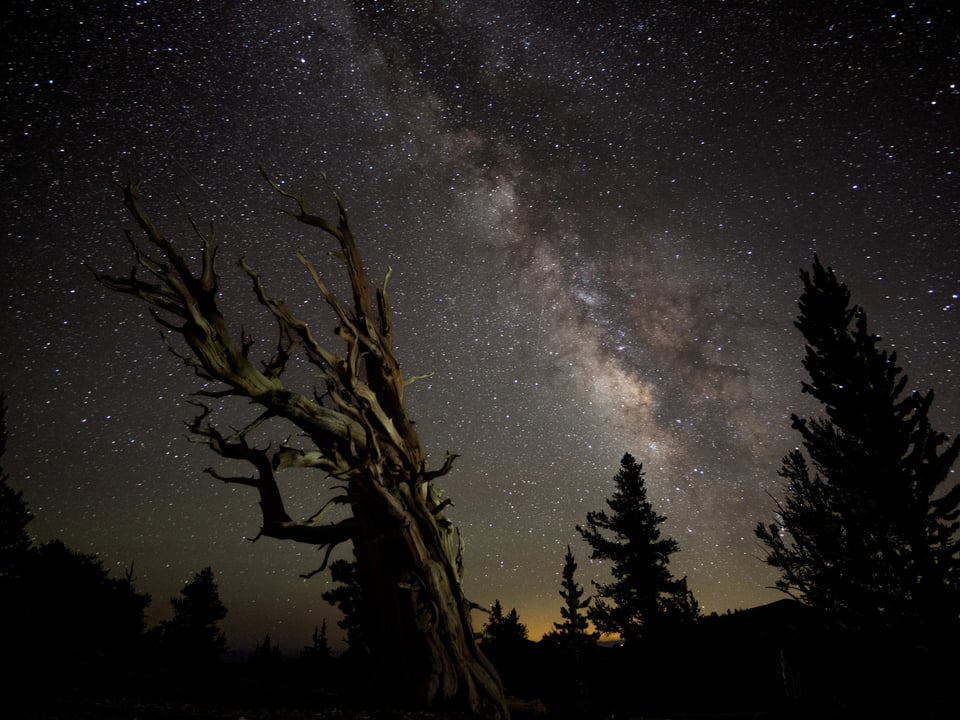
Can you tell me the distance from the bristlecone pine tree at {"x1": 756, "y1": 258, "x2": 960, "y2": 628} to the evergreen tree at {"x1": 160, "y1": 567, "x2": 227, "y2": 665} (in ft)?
146

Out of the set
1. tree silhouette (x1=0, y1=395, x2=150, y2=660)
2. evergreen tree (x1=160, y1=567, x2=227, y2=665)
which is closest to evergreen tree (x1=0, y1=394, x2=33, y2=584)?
tree silhouette (x1=0, y1=395, x2=150, y2=660)

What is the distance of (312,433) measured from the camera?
6965mm

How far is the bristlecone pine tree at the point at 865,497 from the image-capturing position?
1095cm

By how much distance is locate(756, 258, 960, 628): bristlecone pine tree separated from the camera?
35.9 ft

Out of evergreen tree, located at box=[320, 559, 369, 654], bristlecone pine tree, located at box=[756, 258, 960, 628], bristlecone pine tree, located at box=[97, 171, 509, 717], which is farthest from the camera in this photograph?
evergreen tree, located at box=[320, 559, 369, 654]

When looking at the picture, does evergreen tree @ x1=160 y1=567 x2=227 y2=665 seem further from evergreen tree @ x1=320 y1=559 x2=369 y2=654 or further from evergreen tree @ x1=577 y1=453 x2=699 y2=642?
evergreen tree @ x1=577 y1=453 x2=699 y2=642

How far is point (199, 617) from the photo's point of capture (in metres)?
41.6

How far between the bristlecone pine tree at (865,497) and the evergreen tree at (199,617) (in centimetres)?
4445

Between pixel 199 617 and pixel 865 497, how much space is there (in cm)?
4969

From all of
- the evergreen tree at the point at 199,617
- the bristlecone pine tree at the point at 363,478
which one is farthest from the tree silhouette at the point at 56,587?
the bristlecone pine tree at the point at 363,478

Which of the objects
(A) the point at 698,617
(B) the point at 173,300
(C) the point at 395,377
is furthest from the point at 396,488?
(A) the point at 698,617

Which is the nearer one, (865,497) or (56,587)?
(865,497)

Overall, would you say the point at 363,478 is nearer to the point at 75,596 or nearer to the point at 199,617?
the point at 75,596

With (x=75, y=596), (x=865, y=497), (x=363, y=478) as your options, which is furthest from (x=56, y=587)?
(x=865, y=497)
